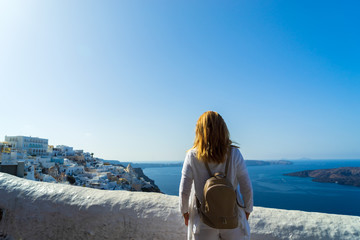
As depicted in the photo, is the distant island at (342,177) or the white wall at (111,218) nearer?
the white wall at (111,218)

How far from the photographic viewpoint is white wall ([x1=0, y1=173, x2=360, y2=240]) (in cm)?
153

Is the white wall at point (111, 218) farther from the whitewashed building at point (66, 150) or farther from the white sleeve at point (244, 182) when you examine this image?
the whitewashed building at point (66, 150)

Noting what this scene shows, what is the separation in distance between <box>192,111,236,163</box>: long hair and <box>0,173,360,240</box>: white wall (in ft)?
2.35

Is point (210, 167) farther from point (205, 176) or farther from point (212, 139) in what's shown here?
point (212, 139)

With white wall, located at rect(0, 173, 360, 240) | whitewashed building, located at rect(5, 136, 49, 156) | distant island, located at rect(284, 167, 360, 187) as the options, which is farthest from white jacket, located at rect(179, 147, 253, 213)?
distant island, located at rect(284, 167, 360, 187)

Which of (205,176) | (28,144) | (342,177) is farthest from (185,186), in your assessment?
(342,177)

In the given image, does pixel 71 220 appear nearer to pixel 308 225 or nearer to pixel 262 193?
pixel 308 225

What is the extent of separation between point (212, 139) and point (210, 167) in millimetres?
179

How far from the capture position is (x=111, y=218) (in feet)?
5.95

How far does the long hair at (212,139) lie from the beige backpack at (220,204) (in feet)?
0.50

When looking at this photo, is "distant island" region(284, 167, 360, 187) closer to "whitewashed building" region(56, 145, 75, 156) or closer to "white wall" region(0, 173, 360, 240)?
"white wall" region(0, 173, 360, 240)

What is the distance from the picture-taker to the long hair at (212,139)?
1.26 metres

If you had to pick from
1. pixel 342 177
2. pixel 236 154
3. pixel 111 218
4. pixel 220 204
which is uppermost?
pixel 236 154

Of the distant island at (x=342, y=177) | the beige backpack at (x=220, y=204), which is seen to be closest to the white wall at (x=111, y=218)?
the beige backpack at (x=220, y=204)
